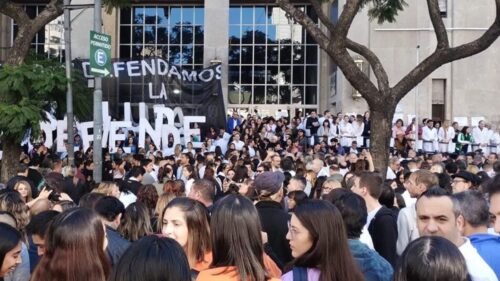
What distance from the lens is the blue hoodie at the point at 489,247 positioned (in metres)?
4.10

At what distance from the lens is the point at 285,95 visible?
1257 inches

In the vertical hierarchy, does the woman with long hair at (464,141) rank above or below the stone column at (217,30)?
below

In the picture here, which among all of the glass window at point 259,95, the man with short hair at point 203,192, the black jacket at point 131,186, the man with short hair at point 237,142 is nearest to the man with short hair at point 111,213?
the man with short hair at point 203,192

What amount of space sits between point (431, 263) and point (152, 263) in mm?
1155

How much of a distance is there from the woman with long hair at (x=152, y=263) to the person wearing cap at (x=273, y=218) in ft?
10.6

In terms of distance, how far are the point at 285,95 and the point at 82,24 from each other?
1038cm

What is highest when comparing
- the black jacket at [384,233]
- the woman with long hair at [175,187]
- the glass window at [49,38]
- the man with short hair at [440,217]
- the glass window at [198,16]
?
the glass window at [198,16]

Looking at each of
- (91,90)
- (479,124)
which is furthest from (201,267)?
(479,124)

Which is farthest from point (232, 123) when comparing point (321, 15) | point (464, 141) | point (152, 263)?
point (152, 263)

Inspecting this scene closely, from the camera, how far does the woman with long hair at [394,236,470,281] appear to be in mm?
2652

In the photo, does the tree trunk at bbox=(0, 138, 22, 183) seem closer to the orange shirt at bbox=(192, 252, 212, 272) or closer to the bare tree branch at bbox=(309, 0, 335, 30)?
the bare tree branch at bbox=(309, 0, 335, 30)

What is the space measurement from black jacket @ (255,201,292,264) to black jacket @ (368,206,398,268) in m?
0.83

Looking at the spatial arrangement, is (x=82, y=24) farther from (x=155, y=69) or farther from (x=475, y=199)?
(x=475, y=199)

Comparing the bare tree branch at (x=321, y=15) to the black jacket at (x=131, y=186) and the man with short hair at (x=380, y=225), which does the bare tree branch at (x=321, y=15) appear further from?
the man with short hair at (x=380, y=225)
